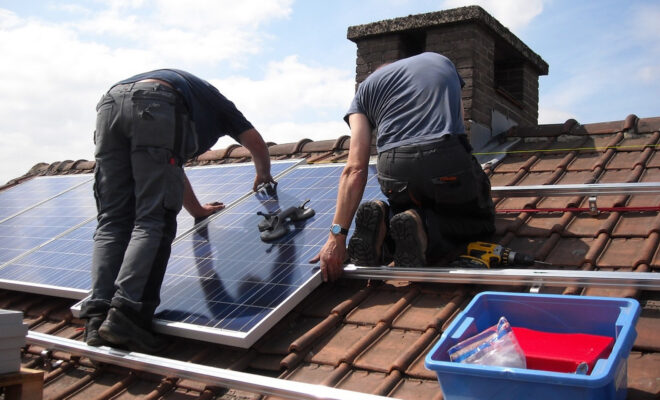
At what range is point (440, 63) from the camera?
Answer: 4.07 m

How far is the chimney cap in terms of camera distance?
6.17m

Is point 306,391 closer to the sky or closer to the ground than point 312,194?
closer to the ground

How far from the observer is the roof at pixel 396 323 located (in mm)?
2750

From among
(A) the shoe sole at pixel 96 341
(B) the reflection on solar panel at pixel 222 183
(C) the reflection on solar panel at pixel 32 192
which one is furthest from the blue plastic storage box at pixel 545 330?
(C) the reflection on solar panel at pixel 32 192

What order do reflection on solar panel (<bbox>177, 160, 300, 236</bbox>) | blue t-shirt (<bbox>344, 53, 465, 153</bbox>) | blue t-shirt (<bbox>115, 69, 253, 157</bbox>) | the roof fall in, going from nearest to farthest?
1. the roof
2. blue t-shirt (<bbox>344, 53, 465, 153</bbox>)
3. blue t-shirt (<bbox>115, 69, 253, 157</bbox>)
4. reflection on solar panel (<bbox>177, 160, 300, 236</bbox>)

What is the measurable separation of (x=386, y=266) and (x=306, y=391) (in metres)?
1.33

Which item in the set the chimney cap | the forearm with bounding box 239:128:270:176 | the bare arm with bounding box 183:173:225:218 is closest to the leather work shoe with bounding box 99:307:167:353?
the bare arm with bounding box 183:173:225:218

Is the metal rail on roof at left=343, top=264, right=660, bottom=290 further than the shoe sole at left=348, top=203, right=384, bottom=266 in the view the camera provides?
No

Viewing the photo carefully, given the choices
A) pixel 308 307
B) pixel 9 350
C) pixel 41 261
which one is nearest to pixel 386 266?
pixel 308 307

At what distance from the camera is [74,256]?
4.89 meters

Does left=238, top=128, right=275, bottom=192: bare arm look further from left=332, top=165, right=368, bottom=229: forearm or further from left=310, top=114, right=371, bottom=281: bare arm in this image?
left=332, top=165, right=368, bottom=229: forearm

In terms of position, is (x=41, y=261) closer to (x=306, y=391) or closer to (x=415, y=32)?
(x=306, y=391)

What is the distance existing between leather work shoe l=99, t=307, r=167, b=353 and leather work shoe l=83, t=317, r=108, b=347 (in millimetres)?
83

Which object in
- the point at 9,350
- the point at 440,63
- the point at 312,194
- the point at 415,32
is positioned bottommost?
the point at 9,350
